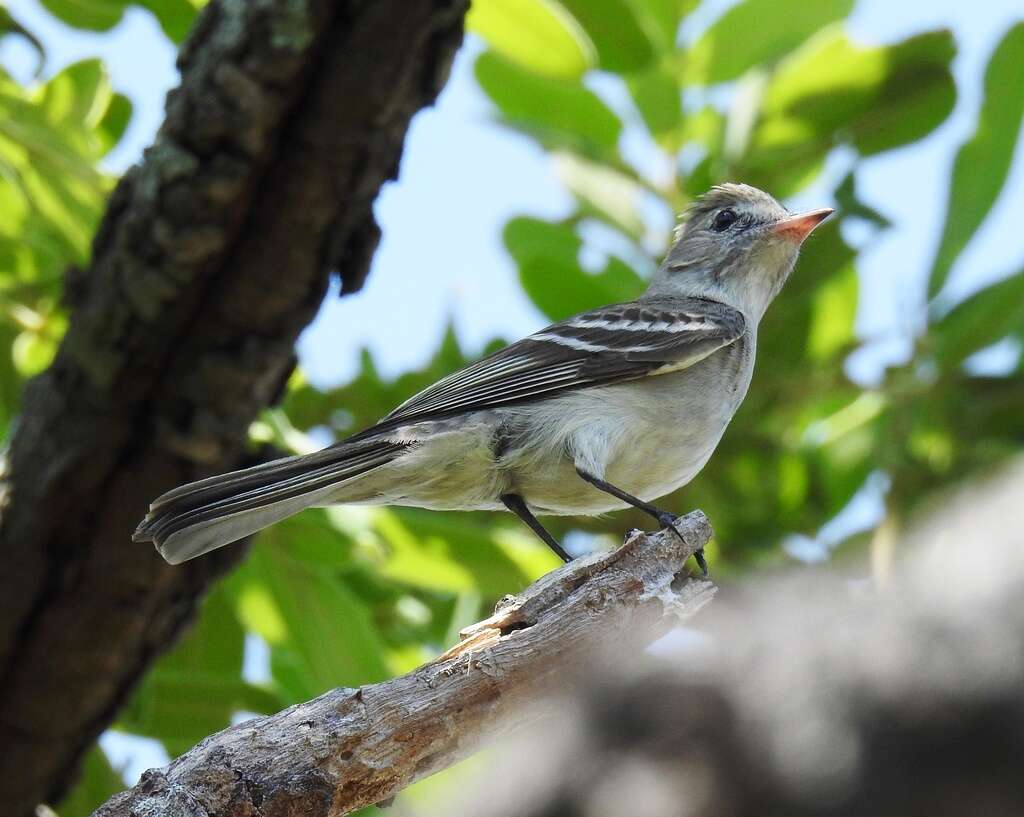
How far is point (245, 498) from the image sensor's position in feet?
13.2

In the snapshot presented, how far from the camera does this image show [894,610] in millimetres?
995

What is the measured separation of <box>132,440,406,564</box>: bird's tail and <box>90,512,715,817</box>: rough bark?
120 cm

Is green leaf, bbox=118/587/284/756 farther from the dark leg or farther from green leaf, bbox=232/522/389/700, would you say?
the dark leg

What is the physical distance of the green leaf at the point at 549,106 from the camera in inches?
214

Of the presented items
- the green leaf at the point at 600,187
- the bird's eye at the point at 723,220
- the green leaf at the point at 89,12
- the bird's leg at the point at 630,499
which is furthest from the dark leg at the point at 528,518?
the green leaf at the point at 89,12

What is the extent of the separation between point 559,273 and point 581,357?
1.21ft

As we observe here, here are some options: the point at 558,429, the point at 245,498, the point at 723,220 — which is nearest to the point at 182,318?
the point at 245,498

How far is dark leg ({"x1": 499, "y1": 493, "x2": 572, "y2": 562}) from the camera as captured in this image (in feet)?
15.7

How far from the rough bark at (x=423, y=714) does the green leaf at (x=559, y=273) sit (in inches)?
94.3

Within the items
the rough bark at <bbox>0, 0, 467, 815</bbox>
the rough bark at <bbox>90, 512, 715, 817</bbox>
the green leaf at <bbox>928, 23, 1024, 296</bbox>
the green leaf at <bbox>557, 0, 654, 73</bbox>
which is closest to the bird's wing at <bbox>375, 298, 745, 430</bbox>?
the rough bark at <bbox>0, 0, 467, 815</bbox>

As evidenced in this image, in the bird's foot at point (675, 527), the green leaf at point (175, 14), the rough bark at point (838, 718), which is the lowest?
the rough bark at point (838, 718)

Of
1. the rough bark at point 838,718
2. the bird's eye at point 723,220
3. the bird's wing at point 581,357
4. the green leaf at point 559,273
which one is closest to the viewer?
the rough bark at point 838,718

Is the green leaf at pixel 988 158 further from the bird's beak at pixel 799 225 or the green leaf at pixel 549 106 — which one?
the green leaf at pixel 549 106

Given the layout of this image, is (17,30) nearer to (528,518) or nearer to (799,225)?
(528,518)
